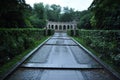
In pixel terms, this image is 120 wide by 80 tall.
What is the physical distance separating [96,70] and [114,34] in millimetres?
3730

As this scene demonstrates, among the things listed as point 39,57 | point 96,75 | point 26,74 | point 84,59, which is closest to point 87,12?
point 84,59

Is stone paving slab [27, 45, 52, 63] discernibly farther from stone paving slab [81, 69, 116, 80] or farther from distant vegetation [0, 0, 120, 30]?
stone paving slab [81, 69, 116, 80]

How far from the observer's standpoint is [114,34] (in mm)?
11680

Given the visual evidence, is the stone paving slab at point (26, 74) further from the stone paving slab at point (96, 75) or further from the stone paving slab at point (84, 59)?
the stone paving slab at point (84, 59)

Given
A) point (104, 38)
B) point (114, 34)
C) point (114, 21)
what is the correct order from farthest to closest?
point (114, 21), point (104, 38), point (114, 34)

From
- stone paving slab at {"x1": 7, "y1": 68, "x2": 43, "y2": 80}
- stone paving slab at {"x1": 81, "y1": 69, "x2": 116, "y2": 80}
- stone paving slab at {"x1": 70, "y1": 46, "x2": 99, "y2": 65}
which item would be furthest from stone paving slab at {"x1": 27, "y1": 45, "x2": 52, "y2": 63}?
stone paving slab at {"x1": 81, "y1": 69, "x2": 116, "y2": 80}

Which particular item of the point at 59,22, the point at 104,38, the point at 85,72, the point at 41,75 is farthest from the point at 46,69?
the point at 59,22

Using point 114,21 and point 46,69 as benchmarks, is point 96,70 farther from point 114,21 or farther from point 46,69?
point 114,21

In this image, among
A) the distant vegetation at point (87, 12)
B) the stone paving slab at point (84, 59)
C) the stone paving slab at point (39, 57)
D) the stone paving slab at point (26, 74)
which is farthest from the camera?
the stone paving slab at point (39, 57)

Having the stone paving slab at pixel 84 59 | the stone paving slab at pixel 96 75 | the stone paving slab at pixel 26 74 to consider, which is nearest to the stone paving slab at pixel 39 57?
the stone paving slab at pixel 84 59

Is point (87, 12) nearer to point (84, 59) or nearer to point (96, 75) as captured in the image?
point (84, 59)

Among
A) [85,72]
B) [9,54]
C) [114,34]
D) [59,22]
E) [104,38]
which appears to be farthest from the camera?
[59,22]

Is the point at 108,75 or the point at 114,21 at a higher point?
the point at 114,21

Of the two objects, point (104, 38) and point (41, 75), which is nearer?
point (41, 75)
